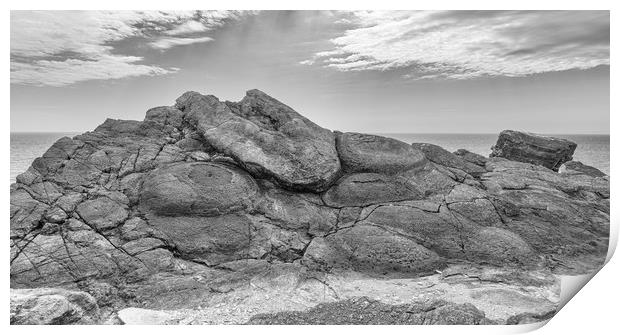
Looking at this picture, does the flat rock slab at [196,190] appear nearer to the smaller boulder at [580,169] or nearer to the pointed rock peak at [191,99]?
the pointed rock peak at [191,99]

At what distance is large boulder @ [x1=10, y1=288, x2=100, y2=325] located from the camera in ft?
24.1

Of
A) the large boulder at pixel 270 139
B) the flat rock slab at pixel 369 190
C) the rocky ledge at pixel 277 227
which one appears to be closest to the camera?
the rocky ledge at pixel 277 227

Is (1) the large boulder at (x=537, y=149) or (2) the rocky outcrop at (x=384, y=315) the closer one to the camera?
(2) the rocky outcrop at (x=384, y=315)

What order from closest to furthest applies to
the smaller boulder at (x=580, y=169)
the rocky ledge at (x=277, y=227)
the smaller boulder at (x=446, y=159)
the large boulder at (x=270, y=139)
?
the rocky ledge at (x=277, y=227), the large boulder at (x=270, y=139), the smaller boulder at (x=446, y=159), the smaller boulder at (x=580, y=169)

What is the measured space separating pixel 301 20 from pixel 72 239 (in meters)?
7.52

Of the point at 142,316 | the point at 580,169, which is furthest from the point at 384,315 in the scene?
the point at 580,169

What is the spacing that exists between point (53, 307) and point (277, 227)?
187 inches

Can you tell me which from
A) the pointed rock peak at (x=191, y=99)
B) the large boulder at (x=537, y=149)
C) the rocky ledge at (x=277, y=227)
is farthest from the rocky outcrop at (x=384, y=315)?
the large boulder at (x=537, y=149)

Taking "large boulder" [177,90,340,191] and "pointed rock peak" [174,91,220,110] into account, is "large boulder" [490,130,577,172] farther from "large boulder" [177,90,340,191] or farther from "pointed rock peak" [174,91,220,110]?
"pointed rock peak" [174,91,220,110]

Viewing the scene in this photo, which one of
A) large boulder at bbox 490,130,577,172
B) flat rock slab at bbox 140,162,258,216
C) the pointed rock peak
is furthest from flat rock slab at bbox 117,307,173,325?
large boulder at bbox 490,130,577,172

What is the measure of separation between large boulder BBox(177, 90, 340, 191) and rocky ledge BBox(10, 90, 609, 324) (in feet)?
0.14

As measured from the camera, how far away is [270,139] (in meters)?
10.7

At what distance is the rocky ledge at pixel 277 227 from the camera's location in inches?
316

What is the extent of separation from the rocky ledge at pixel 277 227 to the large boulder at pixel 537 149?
1.74m
